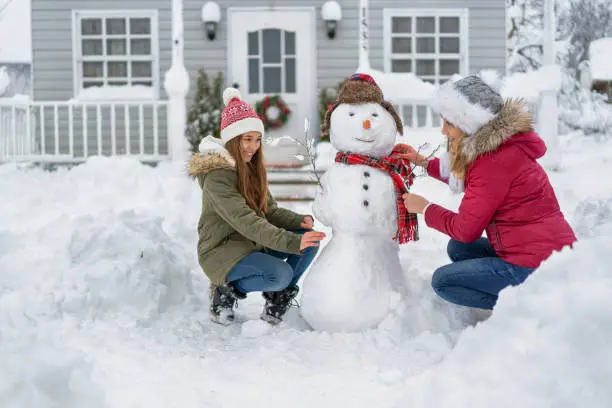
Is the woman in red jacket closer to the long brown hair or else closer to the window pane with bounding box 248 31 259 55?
the long brown hair

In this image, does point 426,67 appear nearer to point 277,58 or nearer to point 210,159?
point 277,58

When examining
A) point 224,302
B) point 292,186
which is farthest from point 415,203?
point 292,186

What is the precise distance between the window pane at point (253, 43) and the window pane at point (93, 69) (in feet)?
7.49

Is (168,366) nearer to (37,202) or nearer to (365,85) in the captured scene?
(365,85)

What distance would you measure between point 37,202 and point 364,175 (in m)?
4.21

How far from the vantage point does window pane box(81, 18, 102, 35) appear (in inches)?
376

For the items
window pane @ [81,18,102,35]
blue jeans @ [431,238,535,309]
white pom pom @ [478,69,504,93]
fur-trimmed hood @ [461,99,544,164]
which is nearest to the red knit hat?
fur-trimmed hood @ [461,99,544,164]

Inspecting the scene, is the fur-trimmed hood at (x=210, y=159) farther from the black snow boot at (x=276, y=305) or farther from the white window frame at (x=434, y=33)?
the white window frame at (x=434, y=33)

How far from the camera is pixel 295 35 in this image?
934 centimetres

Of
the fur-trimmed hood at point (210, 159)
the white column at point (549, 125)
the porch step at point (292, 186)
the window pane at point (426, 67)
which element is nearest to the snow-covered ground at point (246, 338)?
the fur-trimmed hood at point (210, 159)

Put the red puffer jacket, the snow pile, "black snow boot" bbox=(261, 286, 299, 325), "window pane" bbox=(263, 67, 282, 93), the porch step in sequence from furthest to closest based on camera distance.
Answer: "window pane" bbox=(263, 67, 282, 93), the porch step, "black snow boot" bbox=(261, 286, 299, 325), the red puffer jacket, the snow pile

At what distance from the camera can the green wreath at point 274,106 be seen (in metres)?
9.04

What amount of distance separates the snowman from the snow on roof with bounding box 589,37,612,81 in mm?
14143

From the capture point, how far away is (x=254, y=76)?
9375 millimetres
